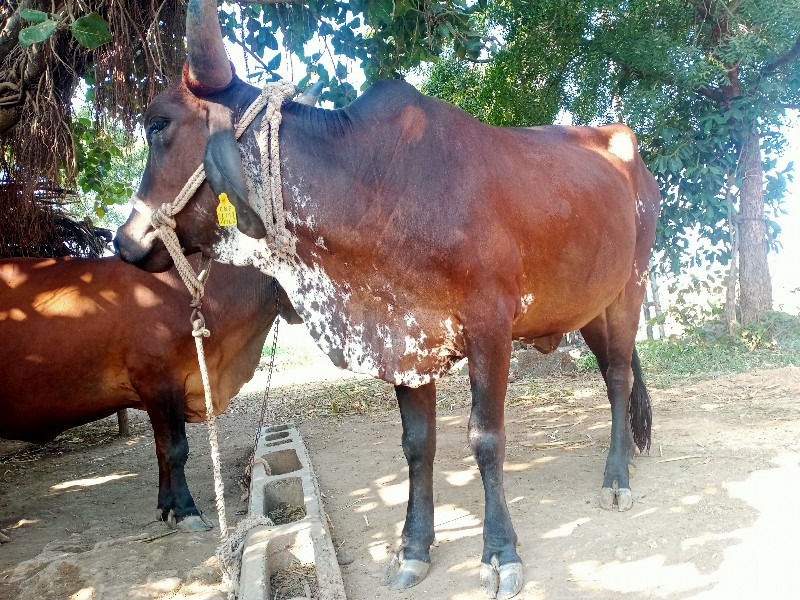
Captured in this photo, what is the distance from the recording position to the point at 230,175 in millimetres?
2613

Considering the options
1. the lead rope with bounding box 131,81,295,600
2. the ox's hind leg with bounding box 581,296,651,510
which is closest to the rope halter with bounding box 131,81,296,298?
the lead rope with bounding box 131,81,295,600

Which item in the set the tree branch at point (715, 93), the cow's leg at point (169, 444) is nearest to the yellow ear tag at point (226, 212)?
the cow's leg at point (169, 444)

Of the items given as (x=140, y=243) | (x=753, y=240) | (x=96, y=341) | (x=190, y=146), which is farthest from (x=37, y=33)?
(x=753, y=240)

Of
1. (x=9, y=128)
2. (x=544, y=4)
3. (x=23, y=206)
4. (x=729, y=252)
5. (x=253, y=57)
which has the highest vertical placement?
(x=544, y=4)

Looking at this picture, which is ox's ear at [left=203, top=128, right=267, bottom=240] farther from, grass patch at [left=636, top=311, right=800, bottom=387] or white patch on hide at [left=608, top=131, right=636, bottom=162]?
grass patch at [left=636, top=311, right=800, bottom=387]

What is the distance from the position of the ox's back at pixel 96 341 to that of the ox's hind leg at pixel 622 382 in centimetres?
225

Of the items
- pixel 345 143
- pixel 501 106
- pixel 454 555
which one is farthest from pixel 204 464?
pixel 501 106

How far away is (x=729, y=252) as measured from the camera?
884 centimetres

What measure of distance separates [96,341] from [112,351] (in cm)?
11

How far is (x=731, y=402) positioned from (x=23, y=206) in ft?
18.8

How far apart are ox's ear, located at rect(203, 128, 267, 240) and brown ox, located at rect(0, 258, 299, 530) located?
5.57 feet

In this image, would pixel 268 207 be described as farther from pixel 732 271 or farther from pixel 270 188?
pixel 732 271

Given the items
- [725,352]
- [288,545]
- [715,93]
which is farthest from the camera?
[715,93]

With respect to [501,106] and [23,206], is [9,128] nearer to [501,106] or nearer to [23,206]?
[23,206]
